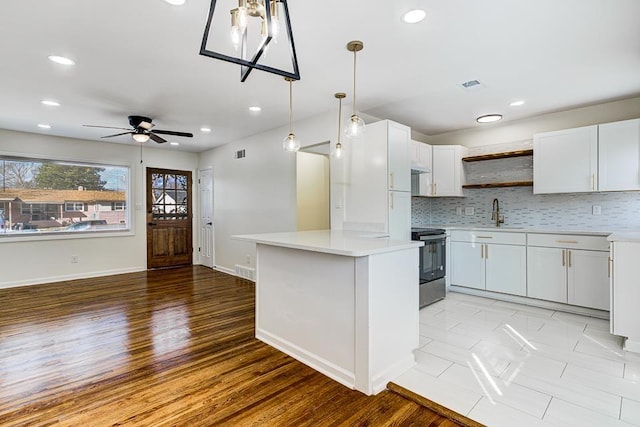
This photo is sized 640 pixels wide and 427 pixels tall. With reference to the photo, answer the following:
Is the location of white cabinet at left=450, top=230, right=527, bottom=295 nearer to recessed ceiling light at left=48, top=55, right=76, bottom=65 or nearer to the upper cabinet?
the upper cabinet

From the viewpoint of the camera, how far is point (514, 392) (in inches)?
80.9

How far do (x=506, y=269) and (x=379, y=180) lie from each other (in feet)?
6.73

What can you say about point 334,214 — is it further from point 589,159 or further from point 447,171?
point 589,159

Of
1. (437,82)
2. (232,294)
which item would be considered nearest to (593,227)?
(437,82)

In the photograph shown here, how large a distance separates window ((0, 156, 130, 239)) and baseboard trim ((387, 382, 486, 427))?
585cm

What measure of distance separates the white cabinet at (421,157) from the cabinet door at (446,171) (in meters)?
0.12

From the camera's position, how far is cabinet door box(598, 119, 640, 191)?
3408mm

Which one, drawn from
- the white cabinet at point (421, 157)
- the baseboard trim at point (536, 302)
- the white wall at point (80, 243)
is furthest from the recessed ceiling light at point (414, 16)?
the white wall at point (80, 243)

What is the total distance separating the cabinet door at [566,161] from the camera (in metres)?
3.66

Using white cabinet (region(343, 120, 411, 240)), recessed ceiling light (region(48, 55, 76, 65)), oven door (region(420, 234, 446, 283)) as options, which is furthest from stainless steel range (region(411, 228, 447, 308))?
recessed ceiling light (region(48, 55, 76, 65))

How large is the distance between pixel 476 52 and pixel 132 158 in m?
5.99

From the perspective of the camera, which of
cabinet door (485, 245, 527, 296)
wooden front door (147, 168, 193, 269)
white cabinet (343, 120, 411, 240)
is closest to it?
white cabinet (343, 120, 411, 240)

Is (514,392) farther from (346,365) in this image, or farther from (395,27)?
(395,27)

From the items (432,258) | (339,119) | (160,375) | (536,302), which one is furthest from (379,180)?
(160,375)
